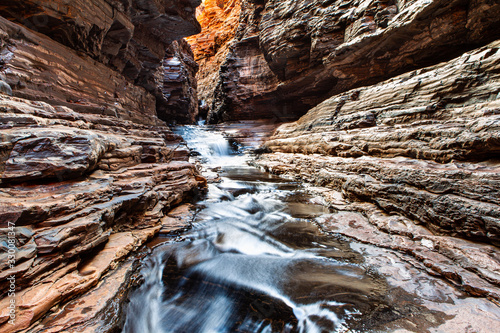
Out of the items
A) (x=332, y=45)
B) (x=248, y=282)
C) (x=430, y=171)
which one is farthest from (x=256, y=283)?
(x=332, y=45)

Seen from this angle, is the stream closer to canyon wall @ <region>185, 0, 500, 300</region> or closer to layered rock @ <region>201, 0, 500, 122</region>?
canyon wall @ <region>185, 0, 500, 300</region>

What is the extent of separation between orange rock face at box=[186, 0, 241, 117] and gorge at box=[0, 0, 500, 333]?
2190cm

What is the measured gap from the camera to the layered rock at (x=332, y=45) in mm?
7043

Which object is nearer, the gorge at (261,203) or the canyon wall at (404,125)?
the gorge at (261,203)

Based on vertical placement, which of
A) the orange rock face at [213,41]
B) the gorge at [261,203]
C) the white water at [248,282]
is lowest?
the white water at [248,282]

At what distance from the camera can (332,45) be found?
35.3 ft

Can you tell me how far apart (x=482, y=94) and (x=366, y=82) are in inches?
→ 294

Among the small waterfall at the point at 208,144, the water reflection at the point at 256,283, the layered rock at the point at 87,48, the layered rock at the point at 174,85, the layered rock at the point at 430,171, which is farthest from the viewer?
the layered rock at the point at 174,85

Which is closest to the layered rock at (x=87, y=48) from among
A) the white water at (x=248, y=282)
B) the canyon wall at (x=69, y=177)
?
the canyon wall at (x=69, y=177)

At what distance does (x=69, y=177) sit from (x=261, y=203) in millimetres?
3919

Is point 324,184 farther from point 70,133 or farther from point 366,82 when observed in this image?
point 366,82

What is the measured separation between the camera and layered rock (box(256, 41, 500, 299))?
2518 millimetres

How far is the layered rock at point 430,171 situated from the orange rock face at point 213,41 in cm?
2521

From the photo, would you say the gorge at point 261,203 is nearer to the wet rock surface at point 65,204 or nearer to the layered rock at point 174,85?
the wet rock surface at point 65,204
